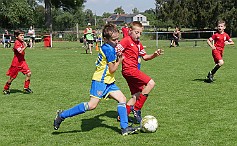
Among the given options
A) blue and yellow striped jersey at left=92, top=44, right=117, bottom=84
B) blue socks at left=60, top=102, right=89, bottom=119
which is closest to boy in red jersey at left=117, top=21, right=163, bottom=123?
blue and yellow striped jersey at left=92, top=44, right=117, bottom=84

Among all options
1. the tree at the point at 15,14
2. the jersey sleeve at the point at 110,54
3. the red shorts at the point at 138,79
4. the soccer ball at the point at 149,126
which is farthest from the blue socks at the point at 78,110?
the tree at the point at 15,14

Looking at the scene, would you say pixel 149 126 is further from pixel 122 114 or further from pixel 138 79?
pixel 138 79

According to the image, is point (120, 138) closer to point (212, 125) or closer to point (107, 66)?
point (107, 66)

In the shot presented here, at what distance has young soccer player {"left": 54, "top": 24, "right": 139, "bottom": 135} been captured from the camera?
5.68 meters

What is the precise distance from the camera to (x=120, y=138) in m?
5.69

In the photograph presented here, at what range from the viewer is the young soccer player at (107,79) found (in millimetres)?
5676

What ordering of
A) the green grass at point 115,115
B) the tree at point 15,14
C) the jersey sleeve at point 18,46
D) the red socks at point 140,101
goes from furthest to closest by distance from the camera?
the tree at point 15,14 < the jersey sleeve at point 18,46 < the red socks at point 140,101 < the green grass at point 115,115

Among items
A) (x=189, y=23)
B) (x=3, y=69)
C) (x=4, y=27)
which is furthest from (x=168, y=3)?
(x=3, y=69)

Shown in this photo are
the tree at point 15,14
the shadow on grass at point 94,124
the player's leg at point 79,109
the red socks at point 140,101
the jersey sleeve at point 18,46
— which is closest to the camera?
the player's leg at point 79,109

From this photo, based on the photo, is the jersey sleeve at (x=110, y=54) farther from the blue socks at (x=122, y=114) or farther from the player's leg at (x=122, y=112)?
the blue socks at (x=122, y=114)

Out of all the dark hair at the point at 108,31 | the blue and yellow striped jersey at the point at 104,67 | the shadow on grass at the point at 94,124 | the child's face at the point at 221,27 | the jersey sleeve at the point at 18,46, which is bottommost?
the shadow on grass at the point at 94,124

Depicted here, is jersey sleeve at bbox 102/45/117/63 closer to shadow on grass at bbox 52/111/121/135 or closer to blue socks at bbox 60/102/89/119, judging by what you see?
blue socks at bbox 60/102/89/119

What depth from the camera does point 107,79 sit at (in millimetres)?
5801

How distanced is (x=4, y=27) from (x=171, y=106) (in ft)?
174
